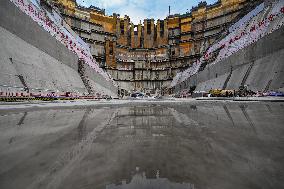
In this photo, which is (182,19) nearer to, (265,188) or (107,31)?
(107,31)

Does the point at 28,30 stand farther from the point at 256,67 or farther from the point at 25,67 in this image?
the point at 256,67

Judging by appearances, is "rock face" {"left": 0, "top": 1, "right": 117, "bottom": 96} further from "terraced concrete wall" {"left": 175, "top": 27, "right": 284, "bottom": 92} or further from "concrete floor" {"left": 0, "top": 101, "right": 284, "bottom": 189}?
"terraced concrete wall" {"left": 175, "top": 27, "right": 284, "bottom": 92}

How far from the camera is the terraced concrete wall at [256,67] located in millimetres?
18859

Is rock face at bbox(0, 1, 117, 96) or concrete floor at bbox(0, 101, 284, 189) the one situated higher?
rock face at bbox(0, 1, 117, 96)

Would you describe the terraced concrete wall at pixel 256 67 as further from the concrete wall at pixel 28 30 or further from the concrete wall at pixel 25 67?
the concrete wall at pixel 28 30

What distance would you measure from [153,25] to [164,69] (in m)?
17.5

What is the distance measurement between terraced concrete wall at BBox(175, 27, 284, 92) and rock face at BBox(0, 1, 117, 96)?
20.3 metres

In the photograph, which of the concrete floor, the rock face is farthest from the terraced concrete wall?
the rock face

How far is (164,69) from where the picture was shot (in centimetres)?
6969

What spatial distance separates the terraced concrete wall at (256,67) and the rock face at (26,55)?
2035cm

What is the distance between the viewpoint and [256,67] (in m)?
22.7

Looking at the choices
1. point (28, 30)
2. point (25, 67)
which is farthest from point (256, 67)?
point (28, 30)

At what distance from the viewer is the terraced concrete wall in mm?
18859

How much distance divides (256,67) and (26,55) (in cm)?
2341
